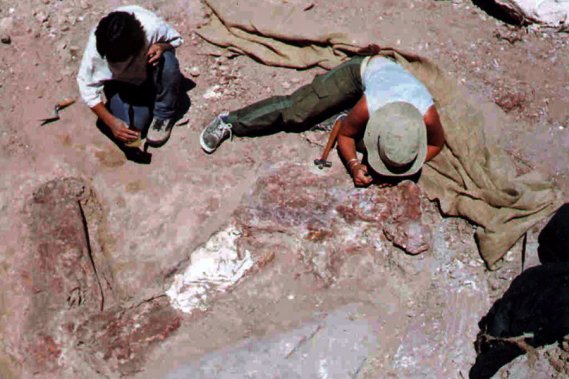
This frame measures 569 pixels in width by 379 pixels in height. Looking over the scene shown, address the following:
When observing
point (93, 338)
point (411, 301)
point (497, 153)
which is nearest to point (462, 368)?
point (411, 301)

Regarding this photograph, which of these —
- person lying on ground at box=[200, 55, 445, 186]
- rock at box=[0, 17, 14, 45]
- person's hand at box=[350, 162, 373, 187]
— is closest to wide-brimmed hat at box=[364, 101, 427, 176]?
person lying on ground at box=[200, 55, 445, 186]

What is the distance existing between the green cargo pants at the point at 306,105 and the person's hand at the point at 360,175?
1.22 feet

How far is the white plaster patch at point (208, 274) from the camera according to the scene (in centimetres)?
427

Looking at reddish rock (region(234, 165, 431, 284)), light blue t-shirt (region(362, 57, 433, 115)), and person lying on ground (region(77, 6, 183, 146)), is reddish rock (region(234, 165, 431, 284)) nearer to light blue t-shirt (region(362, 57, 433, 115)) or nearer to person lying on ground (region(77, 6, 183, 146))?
light blue t-shirt (region(362, 57, 433, 115))

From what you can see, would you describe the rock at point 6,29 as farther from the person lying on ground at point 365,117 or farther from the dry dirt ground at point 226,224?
the person lying on ground at point 365,117

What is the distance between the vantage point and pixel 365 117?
14.0ft

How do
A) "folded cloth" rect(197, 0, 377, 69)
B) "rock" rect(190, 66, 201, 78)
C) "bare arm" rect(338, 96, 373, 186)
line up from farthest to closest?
"rock" rect(190, 66, 201, 78), "folded cloth" rect(197, 0, 377, 69), "bare arm" rect(338, 96, 373, 186)

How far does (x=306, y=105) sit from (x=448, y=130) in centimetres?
74

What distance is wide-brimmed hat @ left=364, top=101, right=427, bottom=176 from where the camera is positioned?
13.2ft

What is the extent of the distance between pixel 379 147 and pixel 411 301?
0.77 metres

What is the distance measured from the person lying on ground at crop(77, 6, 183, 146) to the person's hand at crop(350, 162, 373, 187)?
1.02m

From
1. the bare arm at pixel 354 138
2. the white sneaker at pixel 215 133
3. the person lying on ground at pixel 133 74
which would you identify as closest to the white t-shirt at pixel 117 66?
the person lying on ground at pixel 133 74

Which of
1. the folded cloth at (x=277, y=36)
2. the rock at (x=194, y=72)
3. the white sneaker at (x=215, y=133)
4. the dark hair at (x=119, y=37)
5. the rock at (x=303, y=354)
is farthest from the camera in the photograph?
the rock at (x=194, y=72)

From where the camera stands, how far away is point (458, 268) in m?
4.33
